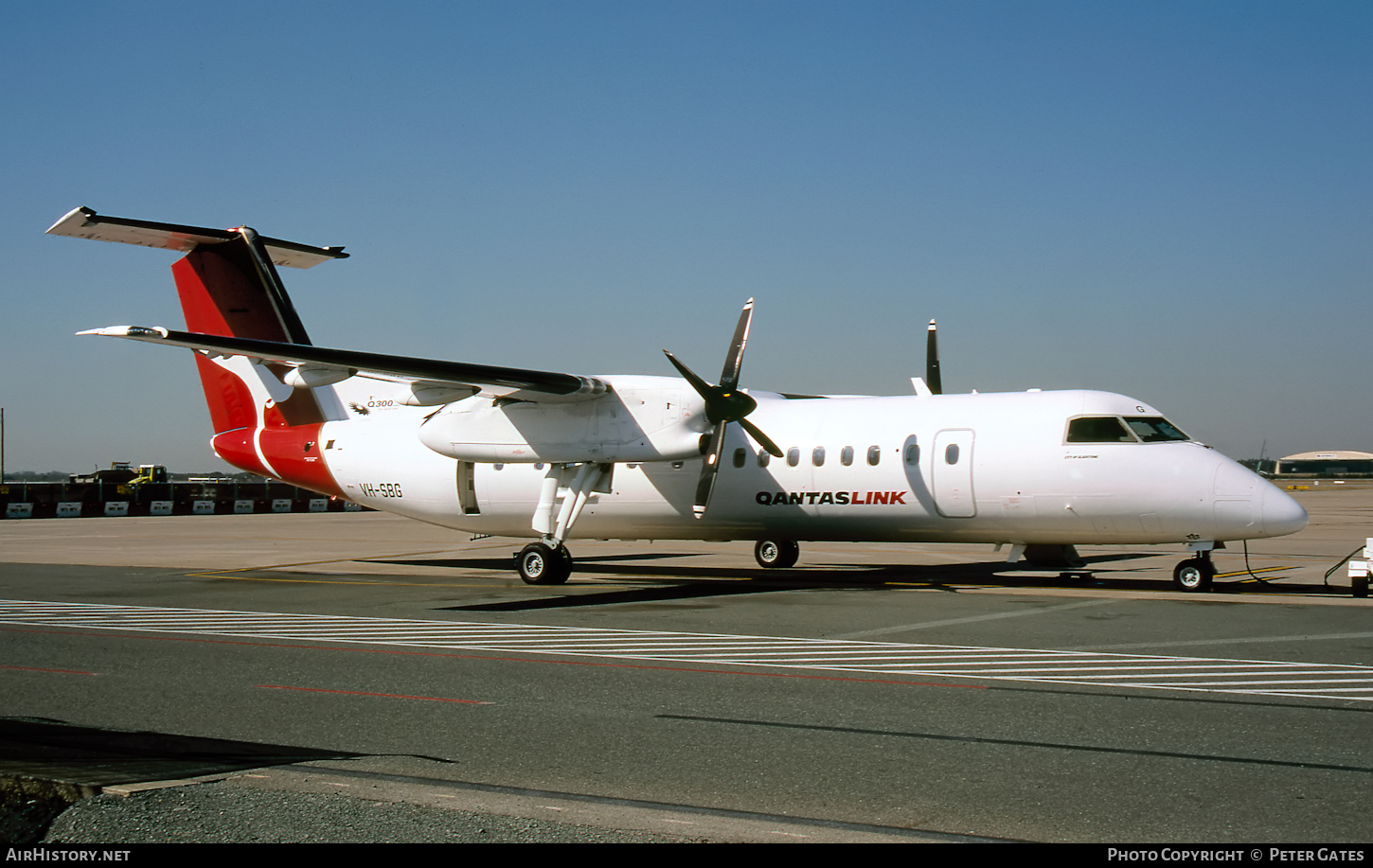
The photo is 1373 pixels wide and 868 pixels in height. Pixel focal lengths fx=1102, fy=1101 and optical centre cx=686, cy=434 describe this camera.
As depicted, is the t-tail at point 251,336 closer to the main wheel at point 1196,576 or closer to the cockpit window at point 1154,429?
the cockpit window at point 1154,429

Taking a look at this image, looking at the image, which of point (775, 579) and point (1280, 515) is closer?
point (1280, 515)

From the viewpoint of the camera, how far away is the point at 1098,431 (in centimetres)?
1792

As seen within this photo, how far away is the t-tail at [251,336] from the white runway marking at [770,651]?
327 inches

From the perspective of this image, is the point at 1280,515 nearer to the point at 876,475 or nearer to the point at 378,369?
the point at 876,475

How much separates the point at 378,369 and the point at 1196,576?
13550 mm

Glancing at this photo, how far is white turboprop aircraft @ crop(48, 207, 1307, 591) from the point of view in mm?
17469

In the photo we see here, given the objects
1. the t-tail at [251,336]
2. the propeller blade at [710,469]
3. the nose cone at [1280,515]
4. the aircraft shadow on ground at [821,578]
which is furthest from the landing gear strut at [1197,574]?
the t-tail at [251,336]

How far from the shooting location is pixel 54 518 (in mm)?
51188

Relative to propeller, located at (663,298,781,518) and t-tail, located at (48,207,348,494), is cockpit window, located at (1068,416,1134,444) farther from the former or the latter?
t-tail, located at (48,207,348,494)

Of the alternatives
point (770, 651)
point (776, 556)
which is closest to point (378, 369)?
point (770, 651)

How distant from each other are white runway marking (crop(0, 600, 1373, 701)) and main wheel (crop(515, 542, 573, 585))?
17.7 feet

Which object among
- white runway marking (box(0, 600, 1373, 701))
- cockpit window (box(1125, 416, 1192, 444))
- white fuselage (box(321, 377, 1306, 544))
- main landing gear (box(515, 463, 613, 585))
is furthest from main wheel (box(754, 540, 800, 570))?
white runway marking (box(0, 600, 1373, 701))
